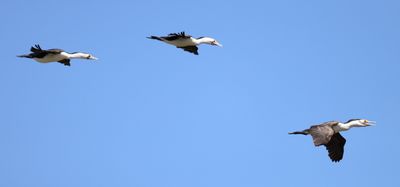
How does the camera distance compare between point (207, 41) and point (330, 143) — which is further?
point (207, 41)

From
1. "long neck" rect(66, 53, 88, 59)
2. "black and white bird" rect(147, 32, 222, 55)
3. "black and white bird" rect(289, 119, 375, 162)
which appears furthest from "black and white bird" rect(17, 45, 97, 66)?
"black and white bird" rect(289, 119, 375, 162)

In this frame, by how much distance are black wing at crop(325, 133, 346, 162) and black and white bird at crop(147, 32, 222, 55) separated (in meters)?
8.31

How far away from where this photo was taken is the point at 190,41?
5488 cm

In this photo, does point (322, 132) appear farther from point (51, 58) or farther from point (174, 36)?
point (51, 58)

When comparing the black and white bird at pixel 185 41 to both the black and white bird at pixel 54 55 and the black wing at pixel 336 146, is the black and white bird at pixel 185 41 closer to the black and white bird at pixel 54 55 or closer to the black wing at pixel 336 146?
the black and white bird at pixel 54 55

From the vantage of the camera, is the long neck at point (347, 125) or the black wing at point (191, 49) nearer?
the long neck at point (347, 125)

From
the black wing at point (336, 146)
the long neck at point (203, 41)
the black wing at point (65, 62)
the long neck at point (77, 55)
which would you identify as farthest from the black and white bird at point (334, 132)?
the black wing at point (65, 62)

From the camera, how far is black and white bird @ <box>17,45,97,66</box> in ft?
171

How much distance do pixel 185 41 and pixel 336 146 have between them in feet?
29.0

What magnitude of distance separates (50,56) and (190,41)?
6.58 m

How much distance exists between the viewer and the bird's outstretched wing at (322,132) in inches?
1893

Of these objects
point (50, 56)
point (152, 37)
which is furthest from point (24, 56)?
point (152, 37)

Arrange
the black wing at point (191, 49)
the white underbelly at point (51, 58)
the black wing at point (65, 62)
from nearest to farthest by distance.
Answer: the white underbelly at point (51, 58), the black wing at point (65, 62), the black wing at point (191, 49)

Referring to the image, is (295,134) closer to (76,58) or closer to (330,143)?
(330,143)
